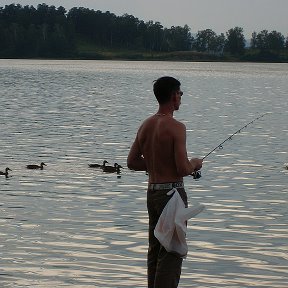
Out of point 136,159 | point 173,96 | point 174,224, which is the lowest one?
point 174,224

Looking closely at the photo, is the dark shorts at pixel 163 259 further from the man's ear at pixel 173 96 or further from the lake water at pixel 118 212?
the lake water at pixel 118 212

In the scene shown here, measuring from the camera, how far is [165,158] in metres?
9.80

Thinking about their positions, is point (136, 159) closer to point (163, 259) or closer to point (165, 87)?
point (165, 87)

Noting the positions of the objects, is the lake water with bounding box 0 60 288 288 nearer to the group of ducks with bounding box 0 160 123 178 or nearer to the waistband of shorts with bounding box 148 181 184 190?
the group of ducks with bounding box 0 160 123 178

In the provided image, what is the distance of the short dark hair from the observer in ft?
32.2

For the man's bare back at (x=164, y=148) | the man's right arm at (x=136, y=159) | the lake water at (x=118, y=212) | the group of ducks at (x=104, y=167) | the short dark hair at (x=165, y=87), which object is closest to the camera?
the man's bare back at (x=164, y=148)

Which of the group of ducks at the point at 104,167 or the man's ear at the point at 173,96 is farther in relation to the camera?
the group of ducks at the point at 104,167

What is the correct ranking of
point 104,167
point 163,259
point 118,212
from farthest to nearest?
point 104,167, point 118,212, point 163,259

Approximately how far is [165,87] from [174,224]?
148cm

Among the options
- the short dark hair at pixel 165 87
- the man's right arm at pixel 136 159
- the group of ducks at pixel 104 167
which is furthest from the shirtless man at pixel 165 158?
the group of ducks at pixel 104 167

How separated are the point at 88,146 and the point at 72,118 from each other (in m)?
17.0

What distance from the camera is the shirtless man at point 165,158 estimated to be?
972cm

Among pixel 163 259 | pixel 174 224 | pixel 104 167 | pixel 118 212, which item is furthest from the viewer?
pixel 104 167

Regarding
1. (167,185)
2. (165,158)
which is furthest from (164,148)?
(167,185)
